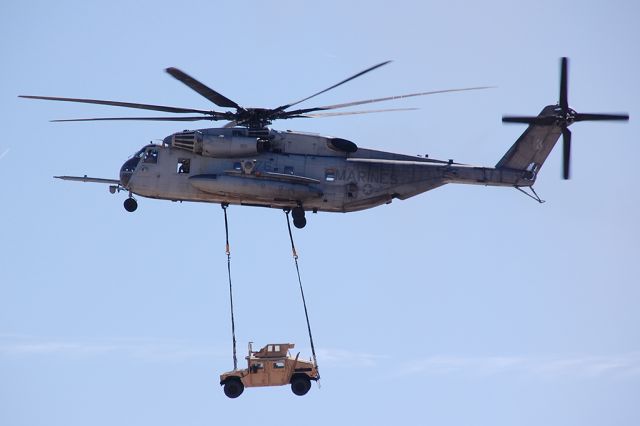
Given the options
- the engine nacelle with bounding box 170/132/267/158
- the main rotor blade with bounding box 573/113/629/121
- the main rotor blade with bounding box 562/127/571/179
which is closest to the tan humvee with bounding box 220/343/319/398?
the engine nacelle with bounding box 170/132/267/158

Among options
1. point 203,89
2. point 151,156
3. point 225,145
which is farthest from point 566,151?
point 151,156

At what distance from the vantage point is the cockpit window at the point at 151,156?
3753 cm

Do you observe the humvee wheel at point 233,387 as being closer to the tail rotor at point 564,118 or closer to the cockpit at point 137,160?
the cockpit at point 137,160

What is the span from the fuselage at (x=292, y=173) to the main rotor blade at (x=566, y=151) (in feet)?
5.52

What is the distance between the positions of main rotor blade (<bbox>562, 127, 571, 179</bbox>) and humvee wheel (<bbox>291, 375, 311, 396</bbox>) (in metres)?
11.5

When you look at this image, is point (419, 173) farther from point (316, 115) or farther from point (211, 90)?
point (211, 90)

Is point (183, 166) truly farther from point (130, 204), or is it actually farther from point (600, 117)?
point (600, 117)

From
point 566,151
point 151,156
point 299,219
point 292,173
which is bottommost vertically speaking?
point 299,219

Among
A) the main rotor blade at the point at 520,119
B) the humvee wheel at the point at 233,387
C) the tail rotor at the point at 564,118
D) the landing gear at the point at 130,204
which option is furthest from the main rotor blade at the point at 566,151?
the landing gear at the point at 130,204

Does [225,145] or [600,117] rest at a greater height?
[600,117]

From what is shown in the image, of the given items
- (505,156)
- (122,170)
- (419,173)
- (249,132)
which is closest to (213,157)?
(249,132)

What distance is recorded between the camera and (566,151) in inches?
1439

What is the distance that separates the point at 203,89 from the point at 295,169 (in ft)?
15.5

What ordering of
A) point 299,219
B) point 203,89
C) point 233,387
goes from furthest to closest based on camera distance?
point 299,219
point 203,89
point 233,387
